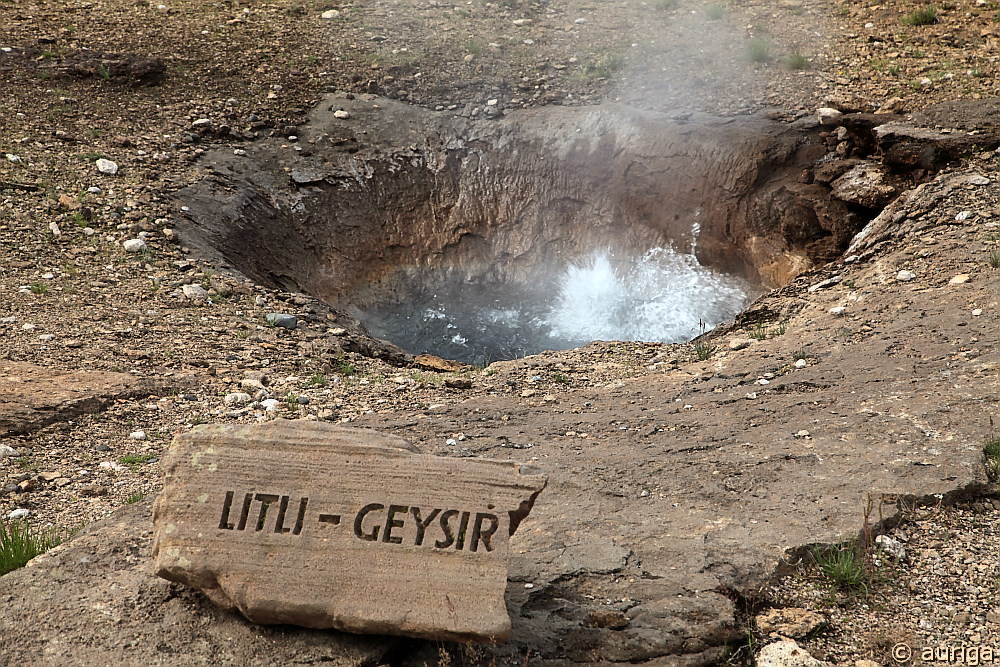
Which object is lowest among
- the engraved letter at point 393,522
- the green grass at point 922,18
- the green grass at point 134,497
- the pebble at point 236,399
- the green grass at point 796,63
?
the pebble at point 236,399

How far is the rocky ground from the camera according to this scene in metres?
3.36

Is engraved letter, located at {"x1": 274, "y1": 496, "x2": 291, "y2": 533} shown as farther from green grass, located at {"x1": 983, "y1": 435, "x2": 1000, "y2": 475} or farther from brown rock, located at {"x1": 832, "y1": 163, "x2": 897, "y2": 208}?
brown rock, located at {"x1": 832, "y1": 163, "x2": 897, "y2": 208}

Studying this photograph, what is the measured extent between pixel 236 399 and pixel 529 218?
410 cm

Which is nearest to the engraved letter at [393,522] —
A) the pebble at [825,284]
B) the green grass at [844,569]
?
the green grass at [844,569]

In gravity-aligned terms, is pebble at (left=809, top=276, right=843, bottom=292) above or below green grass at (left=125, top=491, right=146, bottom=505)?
above

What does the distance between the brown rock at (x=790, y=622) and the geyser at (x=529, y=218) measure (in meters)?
4.73

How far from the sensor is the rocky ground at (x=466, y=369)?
3.36 meters

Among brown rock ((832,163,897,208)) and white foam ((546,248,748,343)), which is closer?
brown rock ((832,163,897,208))

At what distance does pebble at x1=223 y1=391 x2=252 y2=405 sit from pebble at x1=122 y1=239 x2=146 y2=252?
73.5 inches

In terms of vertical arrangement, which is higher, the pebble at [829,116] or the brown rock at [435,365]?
the pebble at [829,116]

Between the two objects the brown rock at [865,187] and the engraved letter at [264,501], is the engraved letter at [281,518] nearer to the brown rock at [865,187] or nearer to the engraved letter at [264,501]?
the engraved letter at [264,501]

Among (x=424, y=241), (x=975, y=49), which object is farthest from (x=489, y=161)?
(x=975, y=49)

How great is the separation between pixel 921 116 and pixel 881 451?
14.7 feet

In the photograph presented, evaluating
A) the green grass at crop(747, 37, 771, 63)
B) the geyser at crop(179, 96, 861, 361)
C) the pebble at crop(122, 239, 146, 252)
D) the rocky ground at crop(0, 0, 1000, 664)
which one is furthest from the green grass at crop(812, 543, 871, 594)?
the green grass at crop(747, 37, 771, 63)
